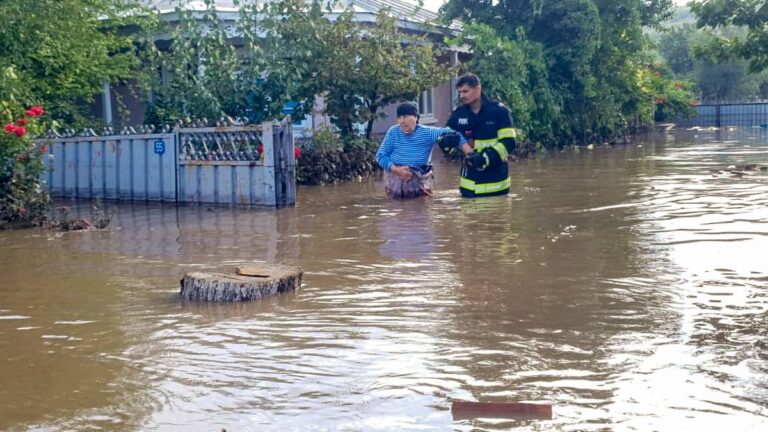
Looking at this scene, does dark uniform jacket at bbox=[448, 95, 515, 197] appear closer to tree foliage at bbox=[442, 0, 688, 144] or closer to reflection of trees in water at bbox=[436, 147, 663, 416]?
reflection of trees in water at bbox=[436, 147, 663, 416]

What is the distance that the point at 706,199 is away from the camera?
45.4ft

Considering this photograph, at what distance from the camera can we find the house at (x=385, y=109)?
65.9ft

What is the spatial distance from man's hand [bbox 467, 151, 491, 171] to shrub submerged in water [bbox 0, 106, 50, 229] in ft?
17.6

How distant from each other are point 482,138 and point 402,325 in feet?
20.8

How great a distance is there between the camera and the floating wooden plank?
16.3 ft

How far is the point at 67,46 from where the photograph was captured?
17094mm

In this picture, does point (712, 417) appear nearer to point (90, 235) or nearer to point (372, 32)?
point (90, 235)

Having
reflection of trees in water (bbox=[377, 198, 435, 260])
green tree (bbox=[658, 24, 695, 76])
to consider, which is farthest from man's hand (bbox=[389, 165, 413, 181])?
green tree (bbox=[658, 24, 695, 76])

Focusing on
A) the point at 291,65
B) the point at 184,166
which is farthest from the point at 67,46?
the point at 291,65

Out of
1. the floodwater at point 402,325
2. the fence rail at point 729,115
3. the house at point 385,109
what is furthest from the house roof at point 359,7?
the fence rail at point 729,115

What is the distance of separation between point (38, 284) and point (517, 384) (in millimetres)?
4942

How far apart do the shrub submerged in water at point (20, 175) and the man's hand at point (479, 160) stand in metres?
Result: 5.37

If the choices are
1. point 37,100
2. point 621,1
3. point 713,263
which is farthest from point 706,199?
point 621,1

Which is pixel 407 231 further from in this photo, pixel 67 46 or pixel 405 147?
pixel 67 46
